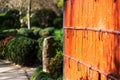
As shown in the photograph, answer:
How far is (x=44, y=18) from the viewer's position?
3631cm

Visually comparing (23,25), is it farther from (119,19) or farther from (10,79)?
(119,19)

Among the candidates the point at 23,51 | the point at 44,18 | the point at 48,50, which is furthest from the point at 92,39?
the point at 44,18

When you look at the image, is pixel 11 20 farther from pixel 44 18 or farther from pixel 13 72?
pixel 13 72

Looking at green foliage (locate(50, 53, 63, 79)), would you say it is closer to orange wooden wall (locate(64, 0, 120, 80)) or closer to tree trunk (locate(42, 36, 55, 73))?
tree trunk (locate(42, 36, 55, 73))

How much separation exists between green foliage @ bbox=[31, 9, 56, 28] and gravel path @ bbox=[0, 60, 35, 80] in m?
18.9

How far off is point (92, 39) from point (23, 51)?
995 cm

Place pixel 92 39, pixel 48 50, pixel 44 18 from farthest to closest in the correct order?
pixel 44 18, pixel 48 50, pixel 92 39

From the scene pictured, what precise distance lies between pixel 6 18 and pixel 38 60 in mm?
21402

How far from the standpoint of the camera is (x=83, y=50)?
7.09 m

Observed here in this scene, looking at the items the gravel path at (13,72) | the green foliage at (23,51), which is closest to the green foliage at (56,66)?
the gravel path at (13,72)

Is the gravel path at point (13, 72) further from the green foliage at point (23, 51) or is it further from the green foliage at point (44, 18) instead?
the green foliage at point (44, 18)

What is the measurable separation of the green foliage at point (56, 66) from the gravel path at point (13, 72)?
178 cm

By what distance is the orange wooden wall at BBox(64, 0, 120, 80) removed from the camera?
5457 mm

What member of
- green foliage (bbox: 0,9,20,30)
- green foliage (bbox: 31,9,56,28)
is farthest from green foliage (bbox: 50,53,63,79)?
green foliage (bbox: 0,9,20,30)
